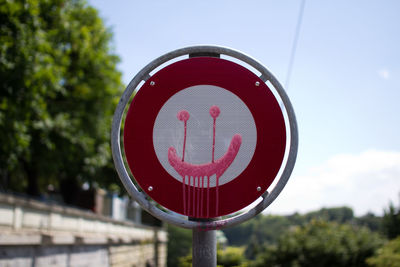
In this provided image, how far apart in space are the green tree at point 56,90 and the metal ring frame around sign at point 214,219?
479 inches

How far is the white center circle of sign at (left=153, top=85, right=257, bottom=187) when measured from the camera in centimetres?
196

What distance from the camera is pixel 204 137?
1.97m

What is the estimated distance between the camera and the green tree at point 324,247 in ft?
57.5

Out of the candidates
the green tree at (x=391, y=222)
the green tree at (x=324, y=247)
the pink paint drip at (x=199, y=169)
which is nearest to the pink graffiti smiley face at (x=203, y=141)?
the pink paint drip at (x=199, y=169)

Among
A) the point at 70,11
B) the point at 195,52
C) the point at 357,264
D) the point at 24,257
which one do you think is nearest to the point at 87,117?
the point at 70,11

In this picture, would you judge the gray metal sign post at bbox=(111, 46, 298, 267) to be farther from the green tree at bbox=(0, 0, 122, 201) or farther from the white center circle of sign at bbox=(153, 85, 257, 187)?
the green tree at bbox=(0, 0, 122, 201)

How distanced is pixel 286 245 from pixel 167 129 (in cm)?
1960

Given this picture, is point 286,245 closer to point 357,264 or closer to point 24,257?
point 357,264

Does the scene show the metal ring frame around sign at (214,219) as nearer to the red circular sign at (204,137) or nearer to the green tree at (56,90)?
the red circular sign at (204,137)

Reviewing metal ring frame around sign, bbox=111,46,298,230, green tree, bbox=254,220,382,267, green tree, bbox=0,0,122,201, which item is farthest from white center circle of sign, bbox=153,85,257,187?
green tree, bbox=254,220,382,267

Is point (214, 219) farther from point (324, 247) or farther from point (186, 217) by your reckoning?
point (324, 247)

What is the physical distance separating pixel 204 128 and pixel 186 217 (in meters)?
0.39

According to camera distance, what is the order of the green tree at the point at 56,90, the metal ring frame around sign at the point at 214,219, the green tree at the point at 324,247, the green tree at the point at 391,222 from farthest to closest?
the green tree at the point at 391,222 → the green tree at the point at 324,247 → the green tree at the point at 56,90 → the metal ring frame around sign at the point at 214,219

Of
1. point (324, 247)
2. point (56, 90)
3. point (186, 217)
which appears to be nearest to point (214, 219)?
point (186, 217)
